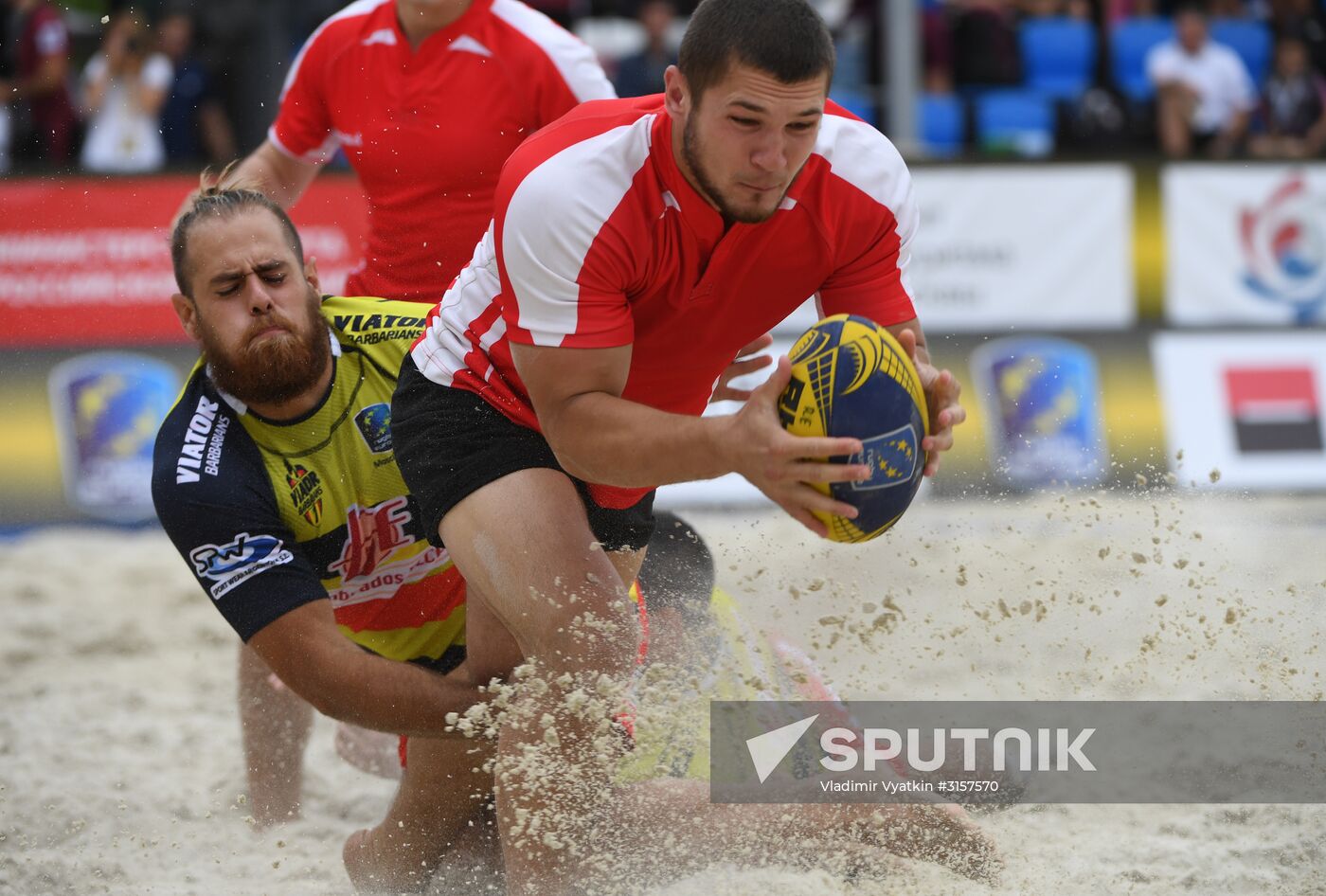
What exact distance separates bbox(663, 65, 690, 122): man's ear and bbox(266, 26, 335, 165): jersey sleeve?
1.81m

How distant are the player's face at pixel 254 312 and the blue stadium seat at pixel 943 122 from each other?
6786 millimetres

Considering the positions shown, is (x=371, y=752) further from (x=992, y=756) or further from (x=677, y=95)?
(x=677, y=95)

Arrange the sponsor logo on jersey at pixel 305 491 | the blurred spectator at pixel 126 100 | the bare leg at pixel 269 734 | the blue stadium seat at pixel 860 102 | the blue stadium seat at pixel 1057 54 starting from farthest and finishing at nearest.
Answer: the blue stadium seat at pixel 1057 54 < the blue stadium seat at pixel 860 102 < the blurred spectator at pixel 126 100 < the bare leg at pixel 269 734 < the sponsor logo on jersey at pixel 305 491

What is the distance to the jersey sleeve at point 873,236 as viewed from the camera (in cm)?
313

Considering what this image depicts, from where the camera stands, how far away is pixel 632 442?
9.43 ft

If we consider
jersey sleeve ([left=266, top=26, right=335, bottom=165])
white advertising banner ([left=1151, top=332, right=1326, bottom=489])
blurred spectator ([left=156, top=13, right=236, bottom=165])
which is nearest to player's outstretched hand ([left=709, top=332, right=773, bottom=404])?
jersey sleeve ([left=266, top=26, right=335, bottom=165])

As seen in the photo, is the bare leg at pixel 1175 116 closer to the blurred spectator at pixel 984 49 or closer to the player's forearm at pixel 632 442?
the blurred spectator at pixel 984 49

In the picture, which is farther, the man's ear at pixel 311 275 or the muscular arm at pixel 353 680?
the man's ear at pixel 311 275

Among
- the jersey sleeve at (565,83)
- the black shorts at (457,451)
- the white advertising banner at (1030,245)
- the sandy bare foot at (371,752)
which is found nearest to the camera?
the black shorts at (457,451)

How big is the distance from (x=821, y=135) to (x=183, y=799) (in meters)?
2.81

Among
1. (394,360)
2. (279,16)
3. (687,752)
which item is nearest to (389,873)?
(687,752)

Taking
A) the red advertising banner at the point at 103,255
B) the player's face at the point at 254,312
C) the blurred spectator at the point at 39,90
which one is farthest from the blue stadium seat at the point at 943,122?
the player's face at the point at 254,312

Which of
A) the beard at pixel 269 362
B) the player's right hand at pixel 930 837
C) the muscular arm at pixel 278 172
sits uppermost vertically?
the muscular arm at pixel 278 172

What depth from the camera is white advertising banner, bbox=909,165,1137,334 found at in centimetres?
786
